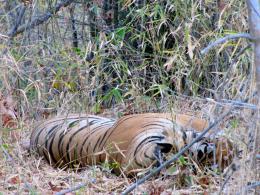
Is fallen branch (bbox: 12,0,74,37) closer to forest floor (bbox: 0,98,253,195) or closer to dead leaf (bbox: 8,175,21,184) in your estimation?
forest floor (bbox: 0,98,253,195)

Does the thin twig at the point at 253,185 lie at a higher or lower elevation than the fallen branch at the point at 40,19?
lower

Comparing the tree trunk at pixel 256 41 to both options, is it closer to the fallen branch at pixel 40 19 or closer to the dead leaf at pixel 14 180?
the dead leaf at pixel 14 180

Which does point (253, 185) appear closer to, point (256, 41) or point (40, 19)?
point (256, 41)

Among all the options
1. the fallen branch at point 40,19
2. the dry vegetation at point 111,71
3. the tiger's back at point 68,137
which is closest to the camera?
the dry vegetation at point 111,71

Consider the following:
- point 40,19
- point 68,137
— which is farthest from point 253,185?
point 40,19

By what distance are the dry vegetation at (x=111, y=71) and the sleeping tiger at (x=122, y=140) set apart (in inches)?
4.1

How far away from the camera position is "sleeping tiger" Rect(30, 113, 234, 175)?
12.5 feet

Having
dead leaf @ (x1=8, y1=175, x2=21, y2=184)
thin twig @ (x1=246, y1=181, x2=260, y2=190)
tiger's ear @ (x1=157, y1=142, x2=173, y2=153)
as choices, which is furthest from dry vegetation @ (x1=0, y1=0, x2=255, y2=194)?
thin twig @ (x1=246, y1=181, x2=260, y2=190)

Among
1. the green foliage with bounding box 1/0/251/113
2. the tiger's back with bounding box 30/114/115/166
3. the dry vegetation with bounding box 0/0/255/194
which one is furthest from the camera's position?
the green foliage with bounding box 1/0/251/113

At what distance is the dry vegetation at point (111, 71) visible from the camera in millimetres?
4004

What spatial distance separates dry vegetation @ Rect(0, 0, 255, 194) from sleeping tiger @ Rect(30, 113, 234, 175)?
10cm

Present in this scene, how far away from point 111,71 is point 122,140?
1.61 metres

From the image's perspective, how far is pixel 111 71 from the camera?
5.74 m

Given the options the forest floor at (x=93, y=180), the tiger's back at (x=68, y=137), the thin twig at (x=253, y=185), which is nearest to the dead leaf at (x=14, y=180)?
the forest floor at (x=93, y=180)
